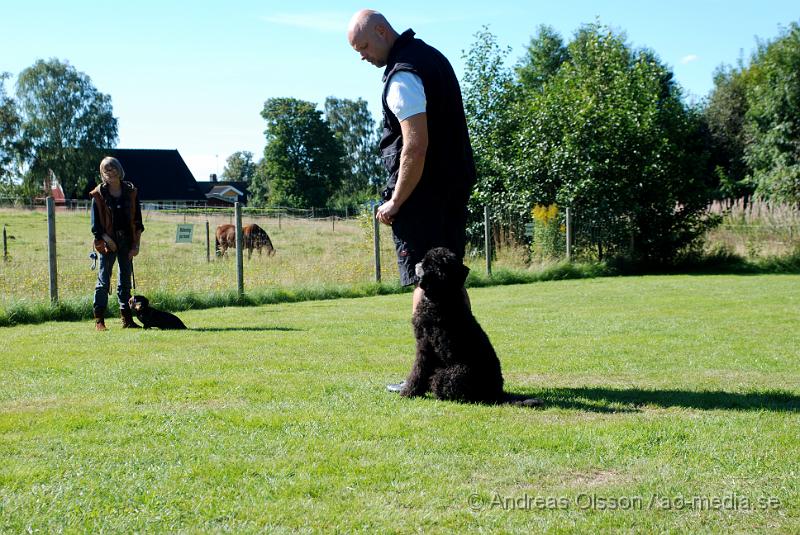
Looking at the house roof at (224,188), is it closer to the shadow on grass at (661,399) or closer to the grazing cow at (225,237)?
the grazing cow at (225,237)

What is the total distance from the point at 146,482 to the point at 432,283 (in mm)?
2172

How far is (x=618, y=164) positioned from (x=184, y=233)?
41.9 ft

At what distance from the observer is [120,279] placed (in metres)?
9.52

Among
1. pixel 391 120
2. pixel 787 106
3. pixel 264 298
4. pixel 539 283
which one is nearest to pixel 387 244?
pixel 539 283

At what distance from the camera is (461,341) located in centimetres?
476

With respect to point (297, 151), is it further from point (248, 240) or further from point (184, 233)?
point (184, 233)

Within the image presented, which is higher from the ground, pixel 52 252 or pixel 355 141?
pixel 355 141

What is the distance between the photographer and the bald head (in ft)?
16.6

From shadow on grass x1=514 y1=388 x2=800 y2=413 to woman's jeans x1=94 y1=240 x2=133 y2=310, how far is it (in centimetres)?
619

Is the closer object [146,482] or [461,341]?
[146,482]

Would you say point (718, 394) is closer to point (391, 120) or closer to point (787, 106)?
point (391, 120)

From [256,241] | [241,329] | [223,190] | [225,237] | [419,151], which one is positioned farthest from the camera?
[223,190]

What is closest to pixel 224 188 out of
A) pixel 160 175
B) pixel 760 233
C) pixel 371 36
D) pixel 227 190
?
pixel 227 190

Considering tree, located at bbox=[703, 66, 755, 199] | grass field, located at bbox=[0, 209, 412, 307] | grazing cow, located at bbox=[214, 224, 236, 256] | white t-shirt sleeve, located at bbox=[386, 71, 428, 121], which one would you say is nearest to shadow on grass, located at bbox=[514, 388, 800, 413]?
white t-shirt sleeve, located at bbox=[386, 71, 428, 121]
